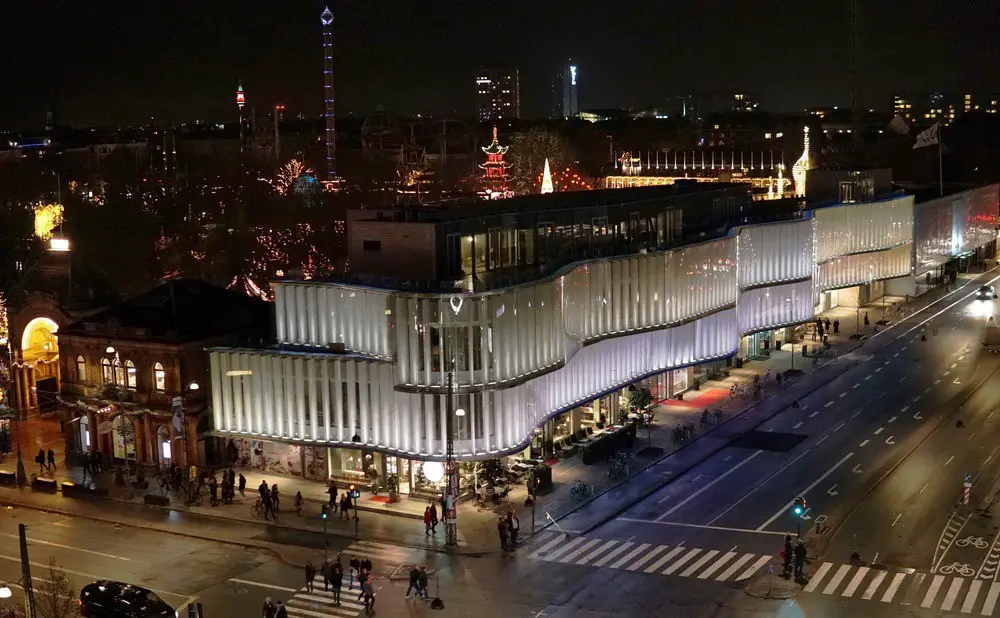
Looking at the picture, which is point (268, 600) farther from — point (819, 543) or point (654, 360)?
point (654, 360)

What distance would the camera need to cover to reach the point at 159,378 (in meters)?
61.4

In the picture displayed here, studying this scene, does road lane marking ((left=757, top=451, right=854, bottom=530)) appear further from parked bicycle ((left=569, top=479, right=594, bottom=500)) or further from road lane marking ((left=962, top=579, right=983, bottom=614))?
road lane marking ((left=962, top=579, right=983, bottom=614))

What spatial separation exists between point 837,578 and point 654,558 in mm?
7144

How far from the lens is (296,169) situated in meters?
173

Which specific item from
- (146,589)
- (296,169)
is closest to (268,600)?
(146,589)

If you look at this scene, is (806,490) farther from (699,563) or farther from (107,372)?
(107,372)

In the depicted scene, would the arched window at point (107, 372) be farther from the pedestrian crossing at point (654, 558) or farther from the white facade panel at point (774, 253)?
the white facade panel at point (774, 253)

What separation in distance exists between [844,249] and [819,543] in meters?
57.3

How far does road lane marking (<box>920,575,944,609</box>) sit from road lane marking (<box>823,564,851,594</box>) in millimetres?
3127

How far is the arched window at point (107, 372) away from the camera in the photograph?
63.1m

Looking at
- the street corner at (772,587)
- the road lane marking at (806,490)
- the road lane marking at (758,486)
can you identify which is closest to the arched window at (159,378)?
the road lane marking at (758,486)

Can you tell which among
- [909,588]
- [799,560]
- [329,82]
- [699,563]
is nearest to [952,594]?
[909,588]

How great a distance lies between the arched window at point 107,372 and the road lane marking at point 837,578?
126 feet

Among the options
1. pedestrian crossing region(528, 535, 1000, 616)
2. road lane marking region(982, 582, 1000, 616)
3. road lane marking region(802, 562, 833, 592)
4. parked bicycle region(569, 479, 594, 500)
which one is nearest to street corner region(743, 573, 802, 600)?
road lane marking region(802, 562, 833, 592)
